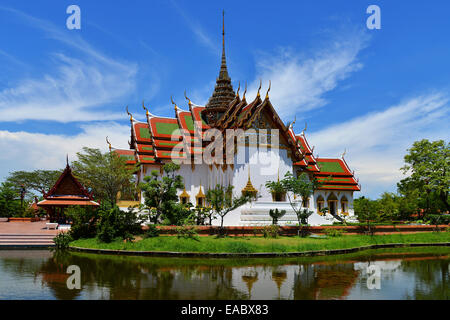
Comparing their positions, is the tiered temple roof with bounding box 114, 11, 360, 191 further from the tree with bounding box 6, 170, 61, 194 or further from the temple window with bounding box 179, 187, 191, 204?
the tree with bounding box 6, 170, 61, 194

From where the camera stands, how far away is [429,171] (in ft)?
100

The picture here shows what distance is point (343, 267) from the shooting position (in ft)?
40.7

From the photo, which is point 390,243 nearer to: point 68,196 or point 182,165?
point 182,165

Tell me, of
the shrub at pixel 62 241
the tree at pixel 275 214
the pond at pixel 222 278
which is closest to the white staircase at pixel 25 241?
the shrub at pixel 62 241

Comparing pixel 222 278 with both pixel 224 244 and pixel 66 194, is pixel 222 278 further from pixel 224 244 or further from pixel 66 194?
pixel 66 194

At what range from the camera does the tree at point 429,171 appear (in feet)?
98.3

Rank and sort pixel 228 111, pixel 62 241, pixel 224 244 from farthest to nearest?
1. pixel 228 111
2. pixel 62 241
3. pixel 224 244

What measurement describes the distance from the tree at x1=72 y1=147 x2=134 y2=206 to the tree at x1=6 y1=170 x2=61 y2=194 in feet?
62.4

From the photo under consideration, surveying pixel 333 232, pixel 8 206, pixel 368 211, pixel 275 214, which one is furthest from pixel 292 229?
pixel 8 206

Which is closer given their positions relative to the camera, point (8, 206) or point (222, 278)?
point (222, 278)

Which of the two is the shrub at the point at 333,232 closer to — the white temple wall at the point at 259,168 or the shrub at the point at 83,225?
the white temple wall at the point at 259,168

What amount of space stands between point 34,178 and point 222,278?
1570 inches
